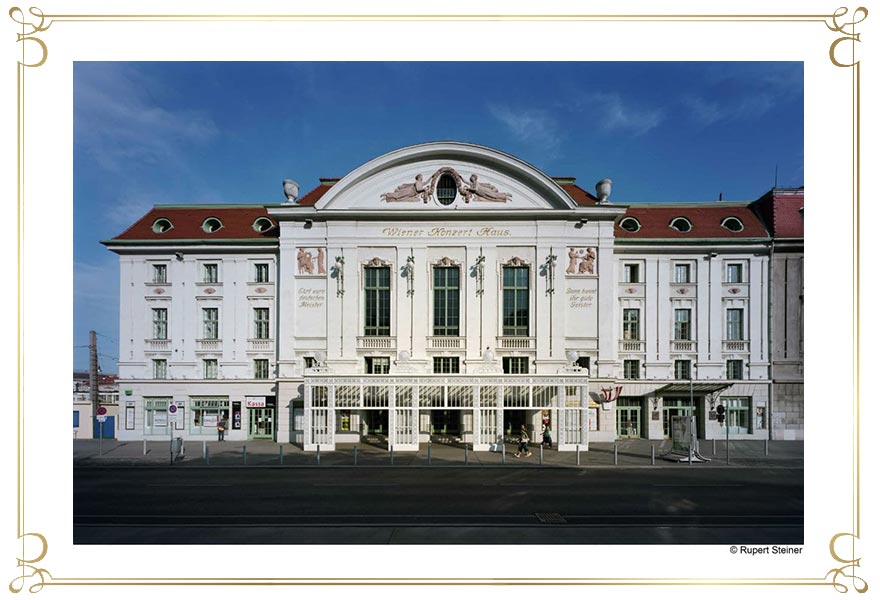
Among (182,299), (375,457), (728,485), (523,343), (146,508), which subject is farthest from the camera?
(182,299)

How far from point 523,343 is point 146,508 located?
17294mm

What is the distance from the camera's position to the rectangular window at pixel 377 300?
74.4 feet

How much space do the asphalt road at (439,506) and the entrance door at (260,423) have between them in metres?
6.61

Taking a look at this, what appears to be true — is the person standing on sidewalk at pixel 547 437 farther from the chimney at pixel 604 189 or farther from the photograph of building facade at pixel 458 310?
the chimney at pixel 604 189

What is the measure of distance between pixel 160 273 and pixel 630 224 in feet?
93.2

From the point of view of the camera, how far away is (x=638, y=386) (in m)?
23.4

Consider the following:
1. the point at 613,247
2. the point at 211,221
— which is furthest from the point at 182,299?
the point at 613,247

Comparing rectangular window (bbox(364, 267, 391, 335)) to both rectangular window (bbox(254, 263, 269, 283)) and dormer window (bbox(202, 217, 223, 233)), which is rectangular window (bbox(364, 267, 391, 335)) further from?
dormer window (bbox(202, 217, 223, 233))

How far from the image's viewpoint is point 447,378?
20547 millimetres
